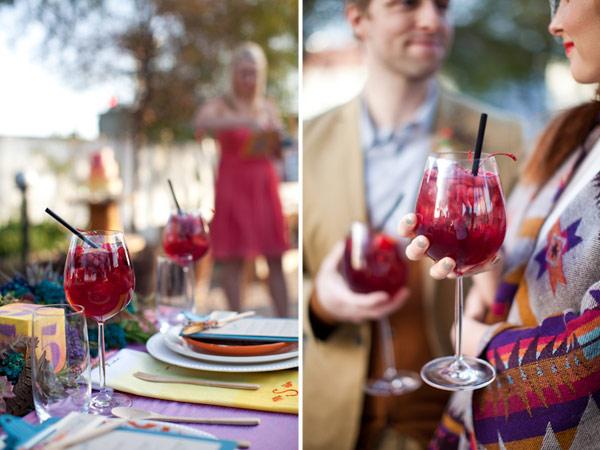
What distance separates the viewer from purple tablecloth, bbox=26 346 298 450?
884 mm

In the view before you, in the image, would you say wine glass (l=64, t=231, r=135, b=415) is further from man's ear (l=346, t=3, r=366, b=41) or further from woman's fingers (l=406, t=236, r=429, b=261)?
man's ear (l=346, t=3, r=366, b=41)

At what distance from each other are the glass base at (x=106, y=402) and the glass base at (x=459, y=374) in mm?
480

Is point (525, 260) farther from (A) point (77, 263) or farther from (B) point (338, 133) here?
(B) point (338, 133)

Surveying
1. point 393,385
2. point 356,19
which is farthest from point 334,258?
point 356,19

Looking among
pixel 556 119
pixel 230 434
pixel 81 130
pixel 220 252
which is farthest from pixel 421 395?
pixel 81 130

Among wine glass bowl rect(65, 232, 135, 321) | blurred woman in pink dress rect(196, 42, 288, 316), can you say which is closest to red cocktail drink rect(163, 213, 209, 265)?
wine glass bowl rect(65, 232, 135, 321)

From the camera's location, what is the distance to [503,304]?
4.32ft

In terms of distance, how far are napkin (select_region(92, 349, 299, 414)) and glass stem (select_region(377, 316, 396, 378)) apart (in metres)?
0.94

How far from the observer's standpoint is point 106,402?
963 mm

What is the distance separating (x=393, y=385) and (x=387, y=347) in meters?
0.12

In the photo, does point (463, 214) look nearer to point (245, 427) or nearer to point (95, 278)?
point (245, 427)

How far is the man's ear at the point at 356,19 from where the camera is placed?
207 cm

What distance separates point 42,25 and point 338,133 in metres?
3.04

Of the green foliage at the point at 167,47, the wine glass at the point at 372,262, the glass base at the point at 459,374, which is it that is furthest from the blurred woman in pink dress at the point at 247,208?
the glass base at the point at 459,374
